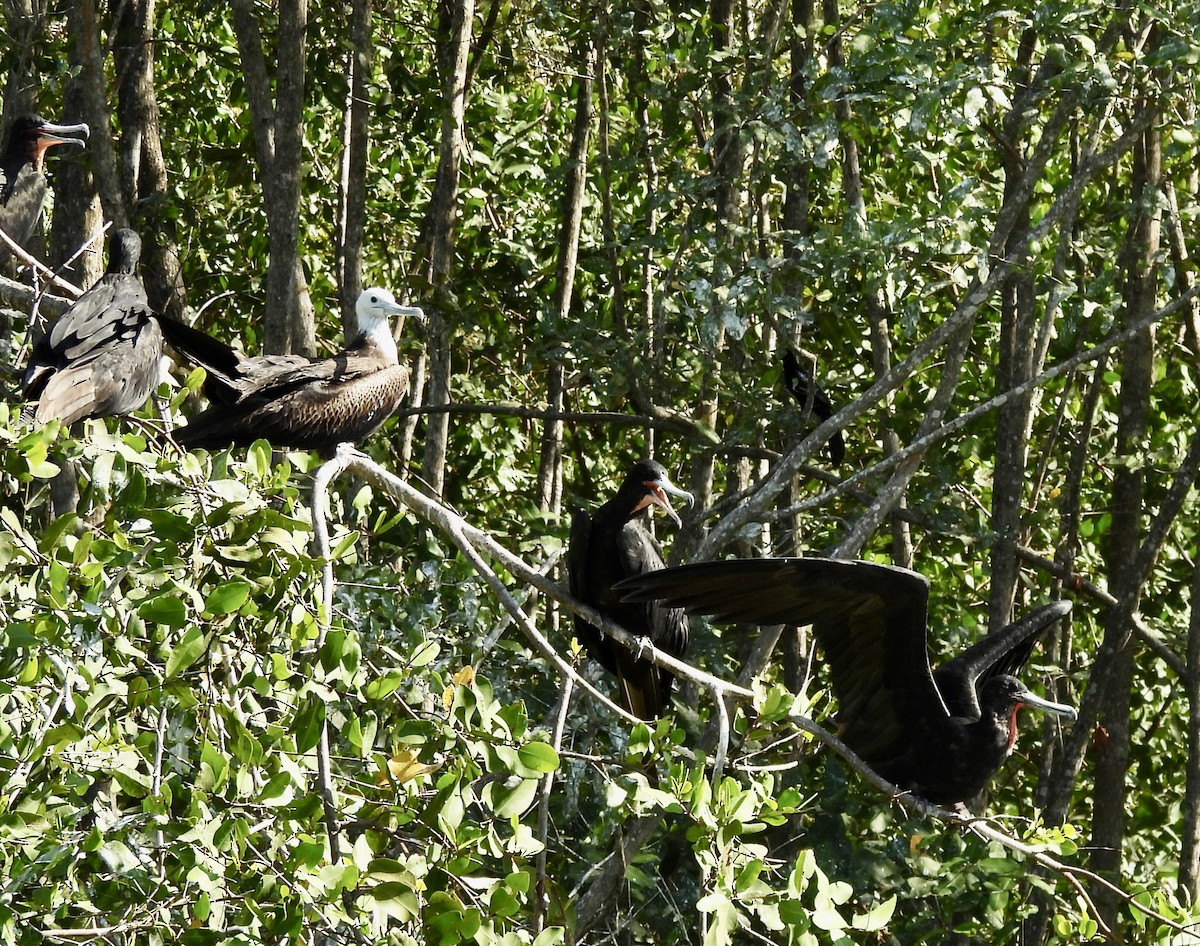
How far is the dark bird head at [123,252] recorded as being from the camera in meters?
4.82

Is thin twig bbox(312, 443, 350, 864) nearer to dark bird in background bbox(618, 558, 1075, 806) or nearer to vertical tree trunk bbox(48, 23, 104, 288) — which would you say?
dark bird in background bbox(618, 558, 1075, 806)

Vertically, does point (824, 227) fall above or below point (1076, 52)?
below

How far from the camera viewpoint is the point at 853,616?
13.1 ft

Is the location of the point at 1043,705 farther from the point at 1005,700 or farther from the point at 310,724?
the point at 310,724

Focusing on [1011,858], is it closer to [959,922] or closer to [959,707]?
[959,707]

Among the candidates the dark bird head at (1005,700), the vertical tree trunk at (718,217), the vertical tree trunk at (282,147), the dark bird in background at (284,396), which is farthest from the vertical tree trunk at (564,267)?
the dark bird head at (1005,700)

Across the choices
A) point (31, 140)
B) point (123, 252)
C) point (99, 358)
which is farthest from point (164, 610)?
point (31, 140)

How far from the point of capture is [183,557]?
297 centimetres

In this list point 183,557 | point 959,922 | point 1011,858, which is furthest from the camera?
point 959,922

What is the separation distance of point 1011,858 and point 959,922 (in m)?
1.25

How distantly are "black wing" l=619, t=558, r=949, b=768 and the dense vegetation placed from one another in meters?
0.33

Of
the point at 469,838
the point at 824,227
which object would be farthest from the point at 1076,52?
the point at 469,838

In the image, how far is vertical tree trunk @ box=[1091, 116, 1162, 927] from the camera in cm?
625

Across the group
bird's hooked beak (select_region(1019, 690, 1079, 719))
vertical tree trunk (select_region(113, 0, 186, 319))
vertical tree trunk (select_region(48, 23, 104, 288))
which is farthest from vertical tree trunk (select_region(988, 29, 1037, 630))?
vertical tree trunk (select_region(48, 23, 104, 288))
